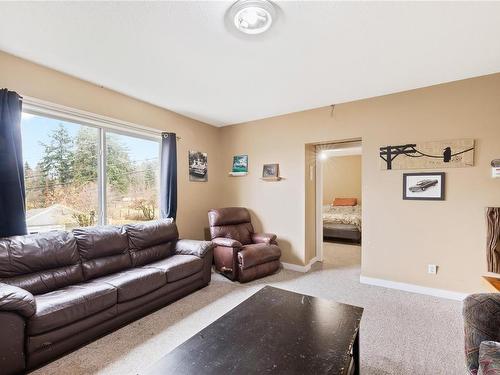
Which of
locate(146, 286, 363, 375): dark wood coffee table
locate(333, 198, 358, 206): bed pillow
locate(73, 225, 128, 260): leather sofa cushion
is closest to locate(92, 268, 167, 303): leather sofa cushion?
locate(73, 225, 128, 260): leather sofa cushion

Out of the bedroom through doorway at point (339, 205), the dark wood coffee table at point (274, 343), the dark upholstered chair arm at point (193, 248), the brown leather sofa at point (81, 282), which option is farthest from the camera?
the bedroom through doorway at point (339, 205)

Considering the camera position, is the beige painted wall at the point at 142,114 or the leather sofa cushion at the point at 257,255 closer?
the beige painted wall at the point at 142,114

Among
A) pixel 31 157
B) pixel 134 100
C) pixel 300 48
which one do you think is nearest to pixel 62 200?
pixel 31 157

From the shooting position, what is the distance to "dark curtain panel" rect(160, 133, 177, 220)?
3.77m

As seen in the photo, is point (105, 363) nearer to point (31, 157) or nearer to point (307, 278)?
point (31, 157)

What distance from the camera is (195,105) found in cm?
369

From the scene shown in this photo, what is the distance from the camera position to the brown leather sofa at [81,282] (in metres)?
1.71

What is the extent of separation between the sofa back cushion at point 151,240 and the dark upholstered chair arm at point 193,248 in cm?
11

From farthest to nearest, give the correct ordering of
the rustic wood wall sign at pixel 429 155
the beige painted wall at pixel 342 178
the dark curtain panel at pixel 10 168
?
the beige painted wall at pixel 342 178
the rustic wood wall sign at pixel 429 155
the dark curtain panel at pixel 10 168

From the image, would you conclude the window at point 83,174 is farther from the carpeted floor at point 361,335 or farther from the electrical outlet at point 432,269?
the electrical outlet at point 432,269

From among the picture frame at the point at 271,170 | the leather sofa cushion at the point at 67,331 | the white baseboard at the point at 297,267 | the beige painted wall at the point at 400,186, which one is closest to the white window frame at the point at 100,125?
the leather sofa cushion at the point at 67,331

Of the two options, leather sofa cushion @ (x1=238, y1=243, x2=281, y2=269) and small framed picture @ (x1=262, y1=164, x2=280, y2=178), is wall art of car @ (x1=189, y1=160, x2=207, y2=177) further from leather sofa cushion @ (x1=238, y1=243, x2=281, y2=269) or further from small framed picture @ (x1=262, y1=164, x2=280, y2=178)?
leather sofa cushion @ (x1=238, y1=243, x2=281, y2=269)

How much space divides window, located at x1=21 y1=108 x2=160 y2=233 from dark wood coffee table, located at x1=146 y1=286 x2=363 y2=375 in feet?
7.71

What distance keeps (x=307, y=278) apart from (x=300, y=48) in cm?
304
